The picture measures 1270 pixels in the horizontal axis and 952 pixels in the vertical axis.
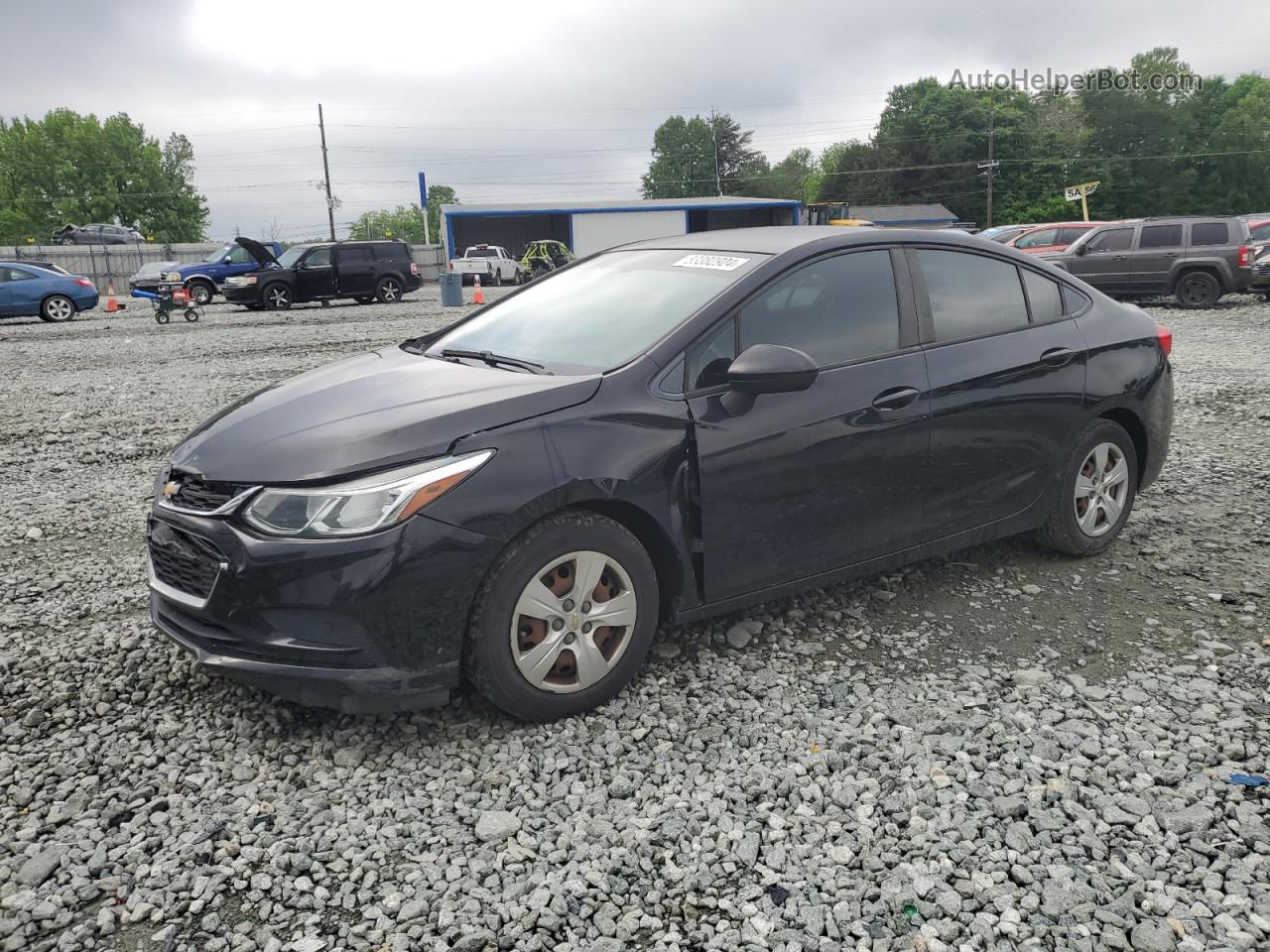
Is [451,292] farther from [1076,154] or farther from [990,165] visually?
[1076,154]

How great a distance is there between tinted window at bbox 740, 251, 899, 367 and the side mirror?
0.22 meters

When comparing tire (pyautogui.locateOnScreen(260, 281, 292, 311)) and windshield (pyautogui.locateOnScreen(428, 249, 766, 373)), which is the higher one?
tire (pyautogui.locateOnScreen(260, 281, 292, 311))

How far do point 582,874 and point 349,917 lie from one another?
23.8 inches

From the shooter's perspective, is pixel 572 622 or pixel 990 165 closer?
→ pixel 572 622

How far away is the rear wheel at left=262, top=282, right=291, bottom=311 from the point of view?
25261 mm

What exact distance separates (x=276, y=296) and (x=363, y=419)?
2408 centimetres

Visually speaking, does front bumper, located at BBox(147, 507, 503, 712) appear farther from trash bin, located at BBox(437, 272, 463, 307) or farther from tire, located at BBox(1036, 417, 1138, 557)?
trash bin, located at BBox(437, 272, 463, 307)

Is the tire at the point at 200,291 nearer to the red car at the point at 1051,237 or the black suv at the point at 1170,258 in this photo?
the red car at the point at 1051,237

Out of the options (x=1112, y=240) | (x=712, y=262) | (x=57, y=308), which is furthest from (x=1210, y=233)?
(x=57, y=308)

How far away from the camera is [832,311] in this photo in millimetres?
3982

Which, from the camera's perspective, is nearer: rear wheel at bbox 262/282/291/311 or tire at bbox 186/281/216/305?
rear wheel at bbox 262/282/291/311

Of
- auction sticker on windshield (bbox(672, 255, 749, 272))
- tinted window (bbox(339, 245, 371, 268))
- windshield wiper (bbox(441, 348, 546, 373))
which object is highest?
tinted window (bbox(339, 245, 371, 268))

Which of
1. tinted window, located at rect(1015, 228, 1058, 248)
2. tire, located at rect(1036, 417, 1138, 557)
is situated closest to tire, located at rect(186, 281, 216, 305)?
tinted window, located at rect(1015, 228, 1058, 248)

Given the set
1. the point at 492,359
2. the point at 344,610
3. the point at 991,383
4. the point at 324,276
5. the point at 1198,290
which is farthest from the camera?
the point at 324,276
